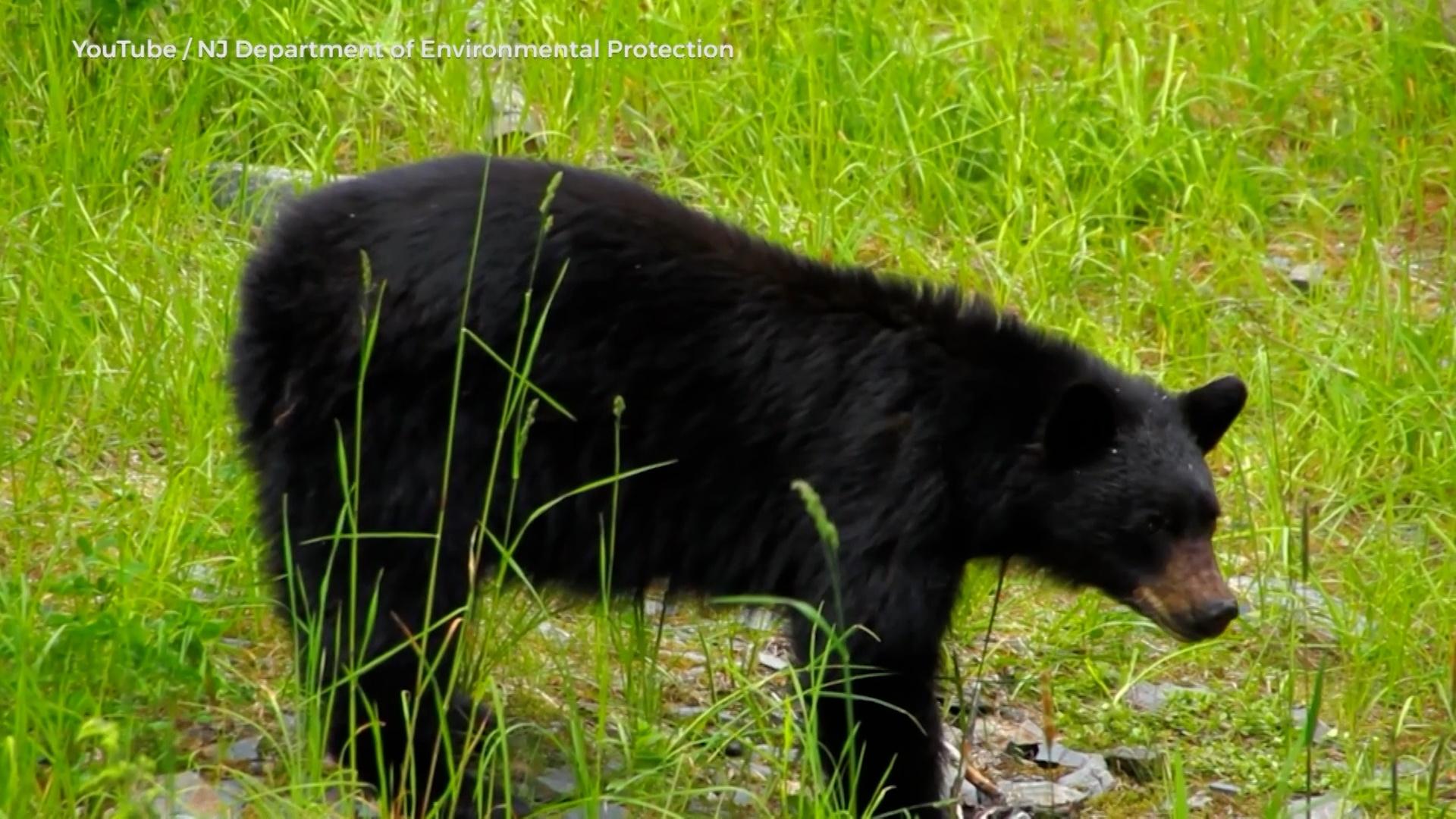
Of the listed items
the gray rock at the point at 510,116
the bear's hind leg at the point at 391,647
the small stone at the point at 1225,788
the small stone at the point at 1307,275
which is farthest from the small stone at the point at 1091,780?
the gray rock at the point at 510,116

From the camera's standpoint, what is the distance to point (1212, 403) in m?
4.27

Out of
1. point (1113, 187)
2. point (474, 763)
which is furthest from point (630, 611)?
point (1113, 187)

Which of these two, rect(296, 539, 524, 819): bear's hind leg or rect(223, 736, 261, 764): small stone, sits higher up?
rect(296, 539, 524, 819): bear's hind leg

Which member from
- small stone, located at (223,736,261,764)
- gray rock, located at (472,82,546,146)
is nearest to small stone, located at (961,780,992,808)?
small stone, located at (223,736,261,764)

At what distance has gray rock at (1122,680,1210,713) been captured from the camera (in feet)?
16.4

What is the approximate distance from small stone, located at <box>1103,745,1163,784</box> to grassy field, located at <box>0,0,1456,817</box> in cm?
4

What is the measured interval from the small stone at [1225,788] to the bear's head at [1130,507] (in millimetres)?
695

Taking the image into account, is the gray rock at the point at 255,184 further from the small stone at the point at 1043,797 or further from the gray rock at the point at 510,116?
the small stone at the point at 1043,797

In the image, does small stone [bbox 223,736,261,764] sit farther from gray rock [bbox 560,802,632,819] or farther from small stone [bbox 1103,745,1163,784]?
small stone [bbox 1103,745,1163,784]

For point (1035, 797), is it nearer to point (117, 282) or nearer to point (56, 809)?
point (56, 809)

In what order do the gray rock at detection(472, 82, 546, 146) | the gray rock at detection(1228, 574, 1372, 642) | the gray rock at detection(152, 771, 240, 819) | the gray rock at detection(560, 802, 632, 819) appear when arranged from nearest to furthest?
the gray rock at detection(152, 771, 240, 819)
the gray rock at detection(560, 802, 632, 819)
the gray rock at detection(1228, 574, 1372, 642)
the gray rock at detection(472, 82, 546, 146)

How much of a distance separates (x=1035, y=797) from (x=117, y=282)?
2.77 m

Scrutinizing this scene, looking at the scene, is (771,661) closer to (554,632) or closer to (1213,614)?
(554,632)

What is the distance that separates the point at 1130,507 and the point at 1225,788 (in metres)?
0.94
